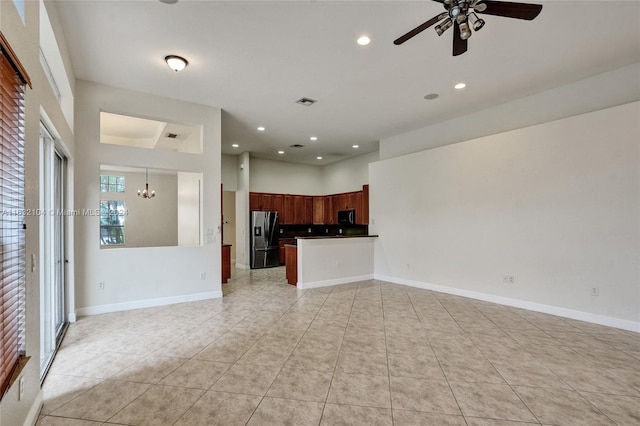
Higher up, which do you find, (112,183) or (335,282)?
(112,183)

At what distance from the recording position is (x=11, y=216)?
5.57 feet

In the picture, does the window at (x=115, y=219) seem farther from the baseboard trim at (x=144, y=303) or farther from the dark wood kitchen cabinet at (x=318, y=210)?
the dark wood kitchen cabinet at (x=318, y=210)

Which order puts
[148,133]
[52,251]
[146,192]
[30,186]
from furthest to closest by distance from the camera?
1. [146,192]
2. [148,133]
3. [52,251]
4. [30,186]

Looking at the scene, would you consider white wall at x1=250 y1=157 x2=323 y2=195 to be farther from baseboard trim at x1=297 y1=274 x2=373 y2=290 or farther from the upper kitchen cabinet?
baseboard trim at x1=297 y1=274 x2=373 y2=290

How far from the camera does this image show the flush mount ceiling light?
367 cm

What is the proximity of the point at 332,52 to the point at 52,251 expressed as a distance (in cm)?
391

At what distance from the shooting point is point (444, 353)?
309 centimetres

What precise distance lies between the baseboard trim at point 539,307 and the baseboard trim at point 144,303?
3.99 m

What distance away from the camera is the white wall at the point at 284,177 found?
30.8 feet

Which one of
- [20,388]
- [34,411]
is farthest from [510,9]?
[34,411]

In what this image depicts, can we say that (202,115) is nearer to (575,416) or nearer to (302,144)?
(302,144)

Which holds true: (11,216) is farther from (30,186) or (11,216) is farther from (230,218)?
(230,218)

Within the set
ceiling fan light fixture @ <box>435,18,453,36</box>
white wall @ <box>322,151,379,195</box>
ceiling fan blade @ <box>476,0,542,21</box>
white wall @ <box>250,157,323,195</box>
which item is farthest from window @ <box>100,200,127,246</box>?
ceiling fan blade @ <box>476,0,542,21</box>

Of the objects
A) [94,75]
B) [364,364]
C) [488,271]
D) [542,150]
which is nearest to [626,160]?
[542,150]
